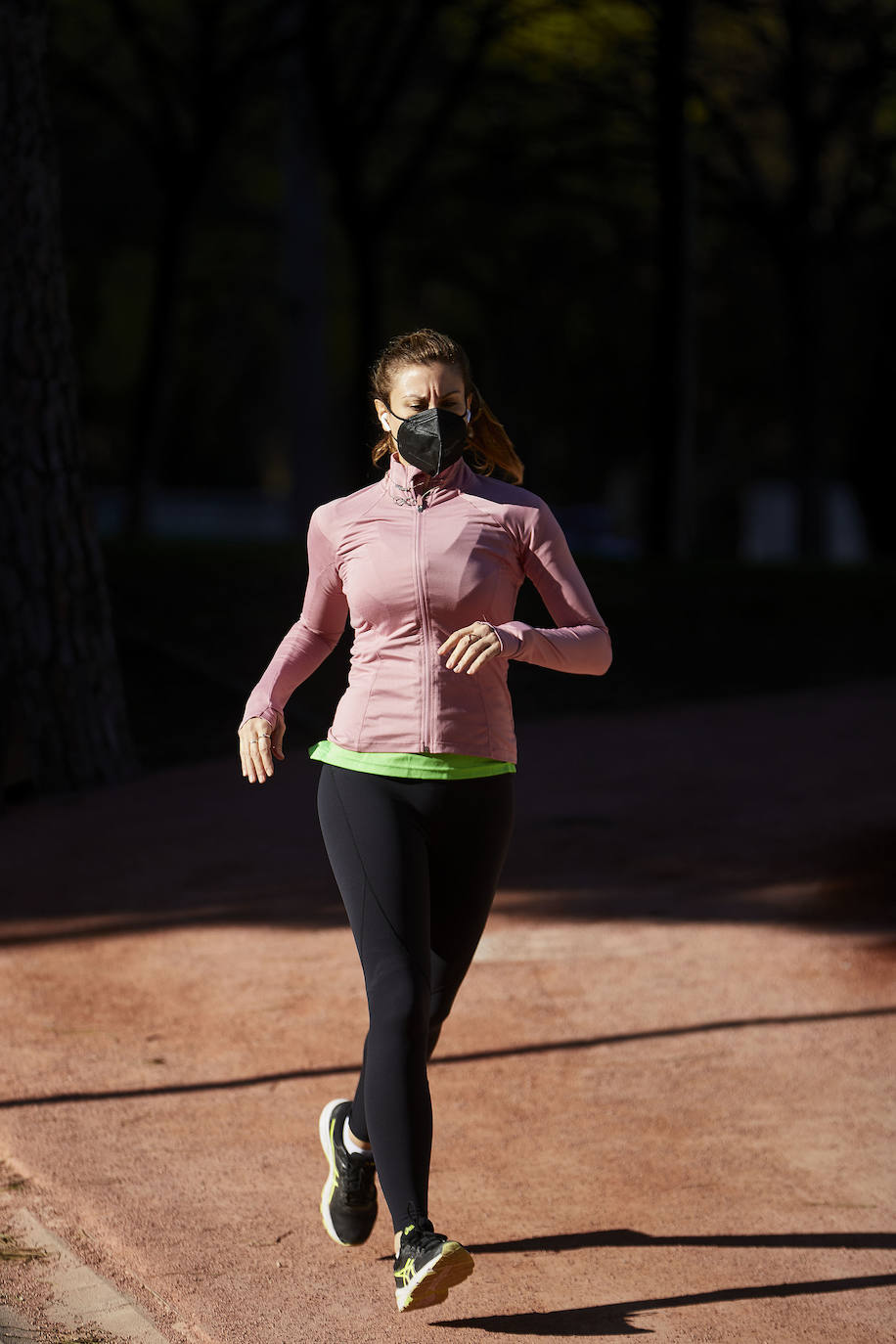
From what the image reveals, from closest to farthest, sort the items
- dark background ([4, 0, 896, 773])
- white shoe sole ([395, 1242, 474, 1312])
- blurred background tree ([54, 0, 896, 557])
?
white shoe sole ([395, 1242, 474, 1312]) → dark background ([4, 0, 896, 773]) → blurred background tree ([54, 0, 896, 557])

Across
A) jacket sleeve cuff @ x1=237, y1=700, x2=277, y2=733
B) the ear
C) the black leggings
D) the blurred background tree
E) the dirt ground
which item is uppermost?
the blurred background tree

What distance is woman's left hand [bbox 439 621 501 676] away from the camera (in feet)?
12.2

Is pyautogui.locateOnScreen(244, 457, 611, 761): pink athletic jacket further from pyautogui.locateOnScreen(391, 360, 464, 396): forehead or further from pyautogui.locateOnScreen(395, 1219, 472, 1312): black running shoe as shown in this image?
pyautogui.locateOnScreen(395, 1219, 472, 1312): black running shoe

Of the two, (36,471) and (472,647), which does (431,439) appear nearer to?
(472,647)

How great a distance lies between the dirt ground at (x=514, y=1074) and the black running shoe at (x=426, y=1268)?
12.0 inches

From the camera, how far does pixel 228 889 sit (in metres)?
8.26

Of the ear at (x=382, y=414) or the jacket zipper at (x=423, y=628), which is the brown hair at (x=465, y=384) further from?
the jacket zipper at (x=423, y=628)

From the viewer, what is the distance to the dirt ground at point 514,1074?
417 centimetres

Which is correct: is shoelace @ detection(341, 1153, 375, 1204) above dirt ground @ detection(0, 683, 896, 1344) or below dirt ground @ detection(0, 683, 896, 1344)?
above

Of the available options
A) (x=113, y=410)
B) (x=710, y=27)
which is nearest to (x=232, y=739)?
(x=710, y=27)

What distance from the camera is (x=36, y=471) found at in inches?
414

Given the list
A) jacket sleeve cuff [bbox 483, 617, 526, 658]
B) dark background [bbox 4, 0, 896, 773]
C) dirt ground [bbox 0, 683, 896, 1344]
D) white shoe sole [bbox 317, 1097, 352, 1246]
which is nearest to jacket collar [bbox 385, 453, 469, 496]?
jacket sleeve cuff [bbox 483, 617, 526, 658]

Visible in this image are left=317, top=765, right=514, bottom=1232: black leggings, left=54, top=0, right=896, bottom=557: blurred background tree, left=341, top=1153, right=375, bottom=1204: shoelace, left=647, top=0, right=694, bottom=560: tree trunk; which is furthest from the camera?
left=54, top=0, right=896, bottom=557: blurred background tree

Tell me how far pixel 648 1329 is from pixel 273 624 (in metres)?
11.2
